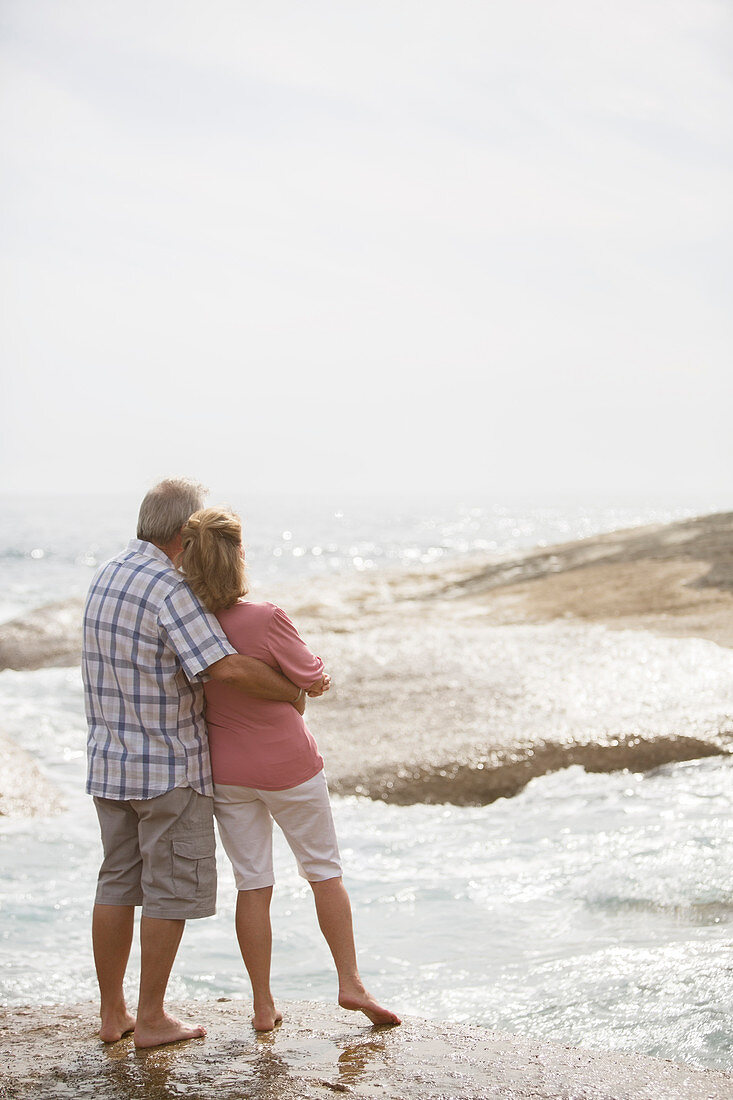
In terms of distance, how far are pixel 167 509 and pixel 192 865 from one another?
1.25 meters

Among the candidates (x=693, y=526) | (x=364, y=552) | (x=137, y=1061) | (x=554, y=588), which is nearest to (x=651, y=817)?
(x=137, y=1061)

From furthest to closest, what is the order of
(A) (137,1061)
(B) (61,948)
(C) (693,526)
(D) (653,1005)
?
1. (C) (693,526)
2. (B) (61,948)
3. (D) (653,1005)
4. (A) (137,1061)

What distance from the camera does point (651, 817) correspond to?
257 inches

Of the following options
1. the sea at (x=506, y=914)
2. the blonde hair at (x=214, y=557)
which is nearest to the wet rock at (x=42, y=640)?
the sea at (x=506, y=914)

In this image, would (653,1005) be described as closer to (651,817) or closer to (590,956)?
(590,956)

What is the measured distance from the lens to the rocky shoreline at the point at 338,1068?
3029 mm

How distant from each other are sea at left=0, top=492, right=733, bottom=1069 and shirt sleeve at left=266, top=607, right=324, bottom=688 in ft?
5.00

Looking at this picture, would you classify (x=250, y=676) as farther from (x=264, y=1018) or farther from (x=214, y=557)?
(x=264, y=1018)

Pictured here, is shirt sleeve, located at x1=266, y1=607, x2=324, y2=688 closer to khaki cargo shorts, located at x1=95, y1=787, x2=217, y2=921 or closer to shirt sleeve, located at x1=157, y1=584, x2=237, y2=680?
shirt sleeve, located at x1=157, y1=584, x2=237, y2=680

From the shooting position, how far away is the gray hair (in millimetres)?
3617

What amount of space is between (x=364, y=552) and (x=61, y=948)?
146 ft

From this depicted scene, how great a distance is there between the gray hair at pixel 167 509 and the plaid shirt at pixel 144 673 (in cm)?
11

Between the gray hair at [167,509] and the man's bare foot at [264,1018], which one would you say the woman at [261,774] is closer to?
the man's bare foot at [264,1018]

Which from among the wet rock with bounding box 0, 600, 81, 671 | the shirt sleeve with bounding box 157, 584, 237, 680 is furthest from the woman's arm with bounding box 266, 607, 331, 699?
the wet rock with bounding box 0, 600, 81, 671
